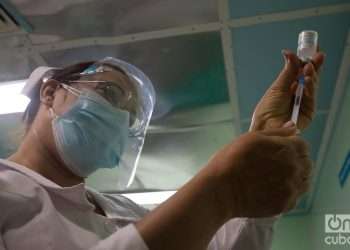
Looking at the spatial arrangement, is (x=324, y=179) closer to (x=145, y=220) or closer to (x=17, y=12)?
(x=17, y=12)

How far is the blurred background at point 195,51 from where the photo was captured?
1876 millimetres

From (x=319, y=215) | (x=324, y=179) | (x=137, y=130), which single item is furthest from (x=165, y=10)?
(x=319, y=215)

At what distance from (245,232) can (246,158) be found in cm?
42

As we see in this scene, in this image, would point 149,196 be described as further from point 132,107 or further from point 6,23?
point 132,107

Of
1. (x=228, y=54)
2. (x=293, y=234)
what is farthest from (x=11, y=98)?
(x=293, y=234)

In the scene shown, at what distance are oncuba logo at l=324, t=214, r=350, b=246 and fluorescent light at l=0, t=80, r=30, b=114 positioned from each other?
181cm

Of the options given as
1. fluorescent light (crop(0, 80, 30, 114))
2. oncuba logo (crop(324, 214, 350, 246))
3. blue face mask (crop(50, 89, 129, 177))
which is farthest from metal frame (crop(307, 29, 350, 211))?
fluorescent light (crop(0, 80, 30, 114))

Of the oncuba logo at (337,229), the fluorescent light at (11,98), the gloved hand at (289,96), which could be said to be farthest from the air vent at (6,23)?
the oncuba logo at (337,229)

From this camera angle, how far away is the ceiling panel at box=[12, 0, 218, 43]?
6.12 ft

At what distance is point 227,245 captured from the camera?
3.32 feet

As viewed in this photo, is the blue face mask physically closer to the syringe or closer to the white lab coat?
the white lab coat

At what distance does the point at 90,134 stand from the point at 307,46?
1.98 feet

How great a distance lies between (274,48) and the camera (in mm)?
2074

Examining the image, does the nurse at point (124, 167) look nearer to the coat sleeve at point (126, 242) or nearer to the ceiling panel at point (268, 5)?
the coat sleeve at point (126, 242)
